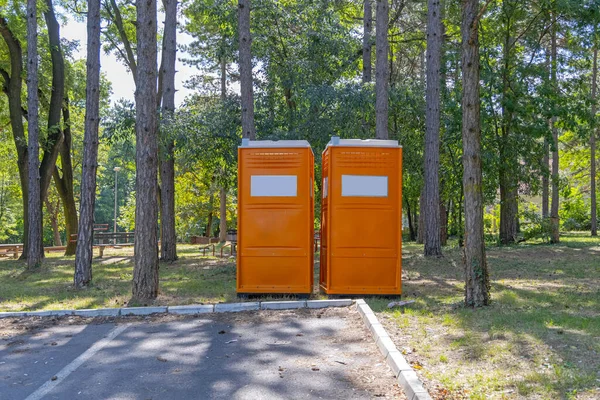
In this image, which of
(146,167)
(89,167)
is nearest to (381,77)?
(146,167)

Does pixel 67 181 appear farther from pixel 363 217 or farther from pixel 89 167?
pixel 363 217

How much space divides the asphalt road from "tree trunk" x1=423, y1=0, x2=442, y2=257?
865cm

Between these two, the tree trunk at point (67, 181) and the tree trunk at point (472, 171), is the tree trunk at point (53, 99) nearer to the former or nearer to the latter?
the tree trunk at point (67, 181)

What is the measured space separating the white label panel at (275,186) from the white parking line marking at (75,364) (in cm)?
324

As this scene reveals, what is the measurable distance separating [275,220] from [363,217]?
1504 millimetres

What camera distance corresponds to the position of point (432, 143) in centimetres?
1659

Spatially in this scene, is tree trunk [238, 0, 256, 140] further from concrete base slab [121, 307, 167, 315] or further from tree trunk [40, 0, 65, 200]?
tree trunk [40, 0, 65, 200]

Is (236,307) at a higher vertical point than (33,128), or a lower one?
lower

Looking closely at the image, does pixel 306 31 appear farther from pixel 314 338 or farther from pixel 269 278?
pixel 314 338

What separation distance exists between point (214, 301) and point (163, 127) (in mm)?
6328

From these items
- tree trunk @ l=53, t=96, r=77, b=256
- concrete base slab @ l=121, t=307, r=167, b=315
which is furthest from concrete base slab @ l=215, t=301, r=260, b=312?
tree trunk @ l=53, t=96, r=77, b=256

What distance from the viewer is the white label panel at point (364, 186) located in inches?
393

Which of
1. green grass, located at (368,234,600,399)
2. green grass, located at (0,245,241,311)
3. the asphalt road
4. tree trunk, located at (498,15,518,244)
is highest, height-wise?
tree trunk, located at (498,15,518,244)

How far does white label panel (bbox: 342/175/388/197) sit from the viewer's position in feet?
32.7
